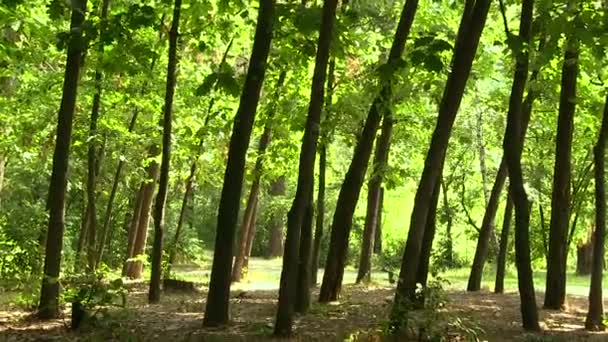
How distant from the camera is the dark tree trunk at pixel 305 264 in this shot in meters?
10.4

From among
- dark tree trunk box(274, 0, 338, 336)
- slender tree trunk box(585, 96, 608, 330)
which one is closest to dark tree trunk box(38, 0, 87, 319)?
dark tree trunk box(274, 0, 338, 336)

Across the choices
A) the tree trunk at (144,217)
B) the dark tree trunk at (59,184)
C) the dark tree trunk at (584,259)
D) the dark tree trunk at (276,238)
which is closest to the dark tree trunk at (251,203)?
the tree trunk at (144,217)

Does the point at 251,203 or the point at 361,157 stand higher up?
the point at 361,157

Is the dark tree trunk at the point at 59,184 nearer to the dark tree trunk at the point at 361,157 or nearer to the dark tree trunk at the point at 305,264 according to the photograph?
the dark tree trunk at the point at 305,264

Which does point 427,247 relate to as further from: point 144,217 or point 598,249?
point 144,217

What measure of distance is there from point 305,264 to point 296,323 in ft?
2.91

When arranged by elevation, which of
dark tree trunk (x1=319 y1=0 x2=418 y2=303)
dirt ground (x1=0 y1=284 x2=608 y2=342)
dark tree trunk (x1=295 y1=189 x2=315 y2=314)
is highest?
dark tree trunk (x1=319 y1=0 x2=418 y2=303)

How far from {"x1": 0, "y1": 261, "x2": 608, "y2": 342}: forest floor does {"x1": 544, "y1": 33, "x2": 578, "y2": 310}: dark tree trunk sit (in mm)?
478

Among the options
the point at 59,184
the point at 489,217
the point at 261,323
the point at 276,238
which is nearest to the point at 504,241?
the point at 489,217

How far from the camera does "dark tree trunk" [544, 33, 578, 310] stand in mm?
12477

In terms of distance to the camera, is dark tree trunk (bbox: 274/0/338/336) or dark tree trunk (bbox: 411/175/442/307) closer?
dark tree trunk (bbox: 274/0/338/336)

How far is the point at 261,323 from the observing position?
31.7 ft

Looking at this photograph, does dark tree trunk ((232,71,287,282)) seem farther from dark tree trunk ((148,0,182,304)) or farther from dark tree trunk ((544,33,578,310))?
dark tree trunk ((544,33,578,310))

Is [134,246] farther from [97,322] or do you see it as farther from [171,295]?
[97,322]
